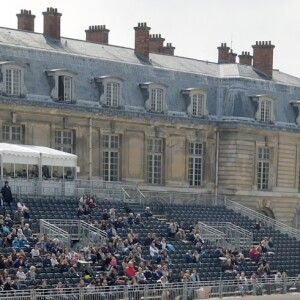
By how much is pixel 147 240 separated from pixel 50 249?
21.1ft

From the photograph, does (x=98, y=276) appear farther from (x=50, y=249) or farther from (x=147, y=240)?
(x=147, y=240)

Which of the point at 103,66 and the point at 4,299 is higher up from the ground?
the point at 103,66

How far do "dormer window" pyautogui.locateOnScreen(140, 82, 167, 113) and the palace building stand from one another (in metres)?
0.05

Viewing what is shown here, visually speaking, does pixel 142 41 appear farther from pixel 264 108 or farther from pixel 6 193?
pixel 6 193

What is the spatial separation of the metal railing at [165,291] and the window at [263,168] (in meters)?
14.1

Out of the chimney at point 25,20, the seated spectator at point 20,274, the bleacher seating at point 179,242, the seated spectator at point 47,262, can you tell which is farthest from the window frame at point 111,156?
the seated spectator at point 20,274

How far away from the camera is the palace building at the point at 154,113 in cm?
5825

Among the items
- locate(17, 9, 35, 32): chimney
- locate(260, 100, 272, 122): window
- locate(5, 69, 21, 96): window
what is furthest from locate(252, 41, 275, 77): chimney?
locate(5, 69, 21, 96): window

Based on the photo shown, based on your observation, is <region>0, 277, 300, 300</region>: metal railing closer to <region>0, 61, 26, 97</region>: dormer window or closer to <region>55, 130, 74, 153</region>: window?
<region>55, 130, 74, 153</region>: window

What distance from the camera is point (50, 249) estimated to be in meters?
46.3

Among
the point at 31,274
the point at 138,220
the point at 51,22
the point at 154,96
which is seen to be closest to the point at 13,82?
the point at 51,22

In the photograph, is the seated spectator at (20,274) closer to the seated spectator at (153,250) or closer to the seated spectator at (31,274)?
the seated spectator at (31,274)

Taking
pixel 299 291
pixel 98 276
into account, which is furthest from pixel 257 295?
pixel 98 276

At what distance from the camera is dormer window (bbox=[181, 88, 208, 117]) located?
65938mm
